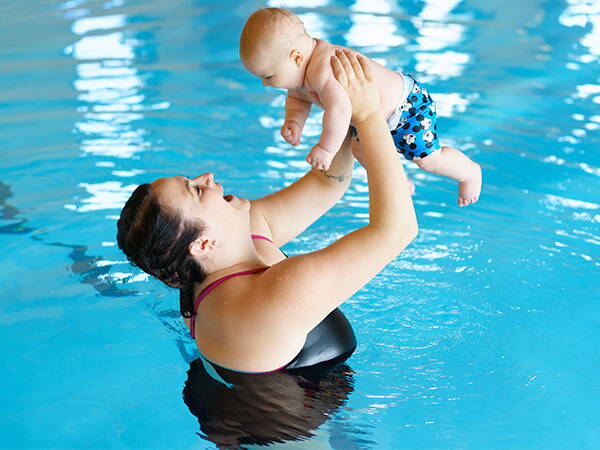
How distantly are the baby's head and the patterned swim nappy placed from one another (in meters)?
0.44

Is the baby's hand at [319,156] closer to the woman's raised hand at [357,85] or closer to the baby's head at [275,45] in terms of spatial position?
the woman's raised hand at [357,85]

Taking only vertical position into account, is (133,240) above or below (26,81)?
above

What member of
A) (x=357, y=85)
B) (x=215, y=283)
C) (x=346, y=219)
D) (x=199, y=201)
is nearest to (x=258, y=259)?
(x=215, y=283)

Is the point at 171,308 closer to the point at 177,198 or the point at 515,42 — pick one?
the point at 177,198

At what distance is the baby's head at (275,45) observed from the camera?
2.29 m

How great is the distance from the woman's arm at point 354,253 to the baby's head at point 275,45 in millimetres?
→ 191

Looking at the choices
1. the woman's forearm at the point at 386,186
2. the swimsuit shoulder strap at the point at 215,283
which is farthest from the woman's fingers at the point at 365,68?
the swimsuit shoulder strap at the point at 215,283

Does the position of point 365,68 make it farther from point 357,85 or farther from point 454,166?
point 454,166

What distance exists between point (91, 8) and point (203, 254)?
645 cm

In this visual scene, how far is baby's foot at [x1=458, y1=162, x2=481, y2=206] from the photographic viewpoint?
9.29 ft

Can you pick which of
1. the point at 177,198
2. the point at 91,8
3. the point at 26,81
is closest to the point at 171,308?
the point at 177,198

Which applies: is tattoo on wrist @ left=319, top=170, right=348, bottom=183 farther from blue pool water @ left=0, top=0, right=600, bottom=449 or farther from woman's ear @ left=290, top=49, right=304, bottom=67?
blue pool water @ left=0, top=0, right=600, bottom=449

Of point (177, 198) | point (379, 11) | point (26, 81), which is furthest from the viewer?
point (379, 11)

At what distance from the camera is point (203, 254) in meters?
2.23
